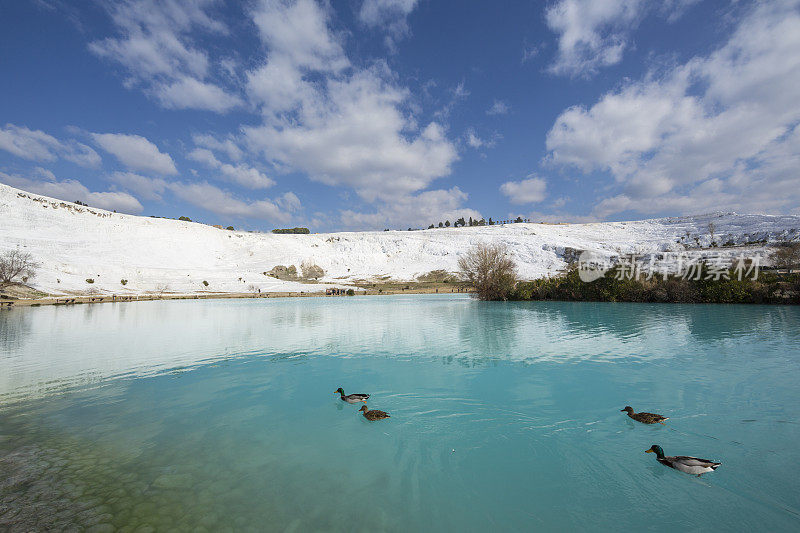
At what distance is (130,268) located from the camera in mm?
71875

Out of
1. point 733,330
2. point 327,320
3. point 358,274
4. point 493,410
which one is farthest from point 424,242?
point 493,410

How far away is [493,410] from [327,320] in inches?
915

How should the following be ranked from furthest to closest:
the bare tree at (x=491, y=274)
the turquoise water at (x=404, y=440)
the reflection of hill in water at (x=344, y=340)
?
the bare tree at (x=491, y=274) < the reflection of hill in water at (x=344, y=340) < the turquoise water at (x=404, y=440)

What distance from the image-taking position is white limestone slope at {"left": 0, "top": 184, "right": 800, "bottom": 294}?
6906cm

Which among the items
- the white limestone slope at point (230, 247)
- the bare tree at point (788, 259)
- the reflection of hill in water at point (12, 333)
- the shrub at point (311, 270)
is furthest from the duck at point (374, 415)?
the shrub at point (311, 270)

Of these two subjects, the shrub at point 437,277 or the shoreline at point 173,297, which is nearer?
the shoreline at point 173,297

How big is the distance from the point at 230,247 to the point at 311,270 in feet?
84.7

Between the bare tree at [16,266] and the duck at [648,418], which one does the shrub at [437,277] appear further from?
the duck at [648,418]

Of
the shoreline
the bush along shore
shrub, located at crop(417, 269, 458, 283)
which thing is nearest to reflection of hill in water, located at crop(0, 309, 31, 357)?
the shoreline

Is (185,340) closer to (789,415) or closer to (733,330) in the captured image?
(789,415)

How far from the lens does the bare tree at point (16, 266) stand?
50.2 metres

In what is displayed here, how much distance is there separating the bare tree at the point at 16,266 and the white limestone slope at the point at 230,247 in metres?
1.68

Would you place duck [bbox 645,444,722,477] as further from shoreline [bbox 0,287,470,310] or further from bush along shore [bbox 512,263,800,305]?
shoreline [bbox 0,287,470,310]

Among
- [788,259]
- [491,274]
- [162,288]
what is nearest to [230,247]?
[162,288]
